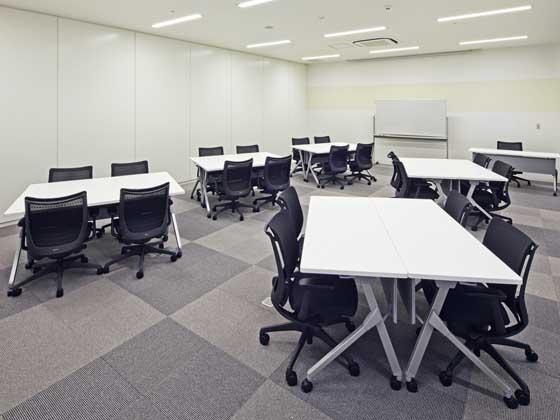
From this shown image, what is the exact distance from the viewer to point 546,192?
22.7 feet

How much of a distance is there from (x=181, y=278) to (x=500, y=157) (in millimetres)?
6976

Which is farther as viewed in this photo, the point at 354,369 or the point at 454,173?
the point at 454,173

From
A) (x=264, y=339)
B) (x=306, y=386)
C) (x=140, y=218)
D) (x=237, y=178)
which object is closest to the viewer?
(x=306, y=386)

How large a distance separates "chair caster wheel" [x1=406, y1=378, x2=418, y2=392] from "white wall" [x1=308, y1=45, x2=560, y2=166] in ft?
26.4

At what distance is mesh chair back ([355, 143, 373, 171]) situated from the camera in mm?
7195

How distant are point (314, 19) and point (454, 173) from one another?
10.3 feet


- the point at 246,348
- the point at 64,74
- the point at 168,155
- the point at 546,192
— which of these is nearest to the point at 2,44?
the point at 64,74

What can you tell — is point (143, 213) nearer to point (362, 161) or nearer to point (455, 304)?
point (455, 304)

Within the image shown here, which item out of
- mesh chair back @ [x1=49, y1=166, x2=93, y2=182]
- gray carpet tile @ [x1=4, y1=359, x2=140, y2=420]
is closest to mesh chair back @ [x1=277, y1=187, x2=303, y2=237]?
gray carpet tile @ [x1=4, y1=359, x2=140, y2=420]

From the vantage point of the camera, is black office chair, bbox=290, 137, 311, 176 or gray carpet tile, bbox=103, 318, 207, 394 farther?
black office chair, bbox=290, 137, 311, 176

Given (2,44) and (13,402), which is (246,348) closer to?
(13,402)

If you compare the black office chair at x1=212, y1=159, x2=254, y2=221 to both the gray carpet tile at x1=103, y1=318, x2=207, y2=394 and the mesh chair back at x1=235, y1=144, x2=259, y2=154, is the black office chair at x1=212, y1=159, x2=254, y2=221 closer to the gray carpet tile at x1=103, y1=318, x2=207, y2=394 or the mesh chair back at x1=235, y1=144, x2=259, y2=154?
the mesh chair back at x1=235, y1=144, x2=259, y2=154

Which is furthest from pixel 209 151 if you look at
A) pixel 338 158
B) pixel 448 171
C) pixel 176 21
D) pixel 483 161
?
pixel 483 161

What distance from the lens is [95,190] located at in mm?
3643
